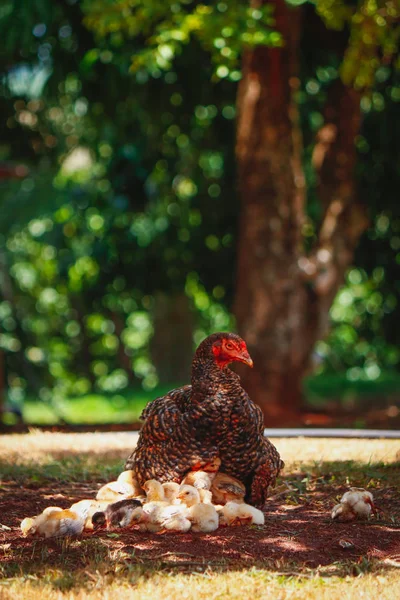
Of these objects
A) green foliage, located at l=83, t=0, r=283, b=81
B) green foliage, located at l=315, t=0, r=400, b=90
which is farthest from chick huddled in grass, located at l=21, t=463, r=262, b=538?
green foliage, located at l=83, t=0, r=283, b=81

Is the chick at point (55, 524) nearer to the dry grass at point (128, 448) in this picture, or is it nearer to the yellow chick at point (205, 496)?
the yellow chick at point (205, 496)

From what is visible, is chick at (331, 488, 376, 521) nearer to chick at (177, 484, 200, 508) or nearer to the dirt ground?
the dirt ground

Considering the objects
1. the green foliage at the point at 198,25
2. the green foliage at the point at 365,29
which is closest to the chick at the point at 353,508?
the green foliage at the point at 365,29

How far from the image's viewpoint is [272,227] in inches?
463

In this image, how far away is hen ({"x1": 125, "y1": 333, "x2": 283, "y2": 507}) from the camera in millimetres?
5020

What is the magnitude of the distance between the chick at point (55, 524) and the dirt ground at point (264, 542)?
64mm

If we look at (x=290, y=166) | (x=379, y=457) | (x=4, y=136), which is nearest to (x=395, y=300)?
(x=290, y=166)

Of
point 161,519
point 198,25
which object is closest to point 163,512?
point 161,519

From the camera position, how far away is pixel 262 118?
11.8 metres

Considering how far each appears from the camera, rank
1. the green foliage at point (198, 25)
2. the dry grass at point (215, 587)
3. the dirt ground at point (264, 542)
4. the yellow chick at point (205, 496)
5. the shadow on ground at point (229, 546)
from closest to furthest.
Result: the dry grass at point (215, 587), the shadow on ground at point (229, 546), the dirt ground at point (264, 542), the yellow chick at point (205, 496), the green foliage at point (198, 25)

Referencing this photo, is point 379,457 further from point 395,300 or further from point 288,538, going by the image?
point 395,300

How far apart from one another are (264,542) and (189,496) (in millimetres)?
485

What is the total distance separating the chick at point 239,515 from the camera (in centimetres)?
481

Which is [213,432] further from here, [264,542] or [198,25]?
[198,25]
